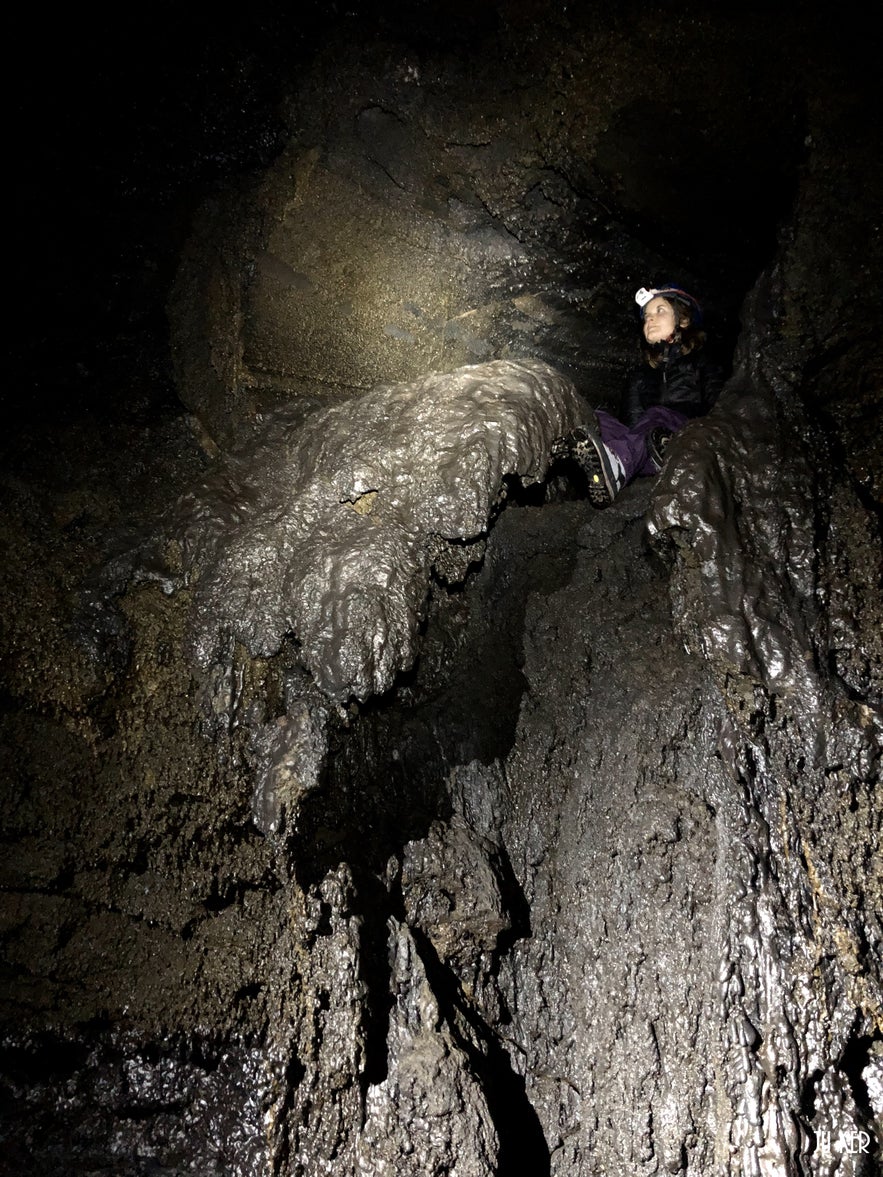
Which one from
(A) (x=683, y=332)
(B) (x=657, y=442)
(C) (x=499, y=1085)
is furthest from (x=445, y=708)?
(A) (x=683, y=332)

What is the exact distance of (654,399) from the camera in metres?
3.62

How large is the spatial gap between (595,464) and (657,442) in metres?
0.33

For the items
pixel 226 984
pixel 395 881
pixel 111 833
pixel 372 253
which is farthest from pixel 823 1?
pixel 226 984

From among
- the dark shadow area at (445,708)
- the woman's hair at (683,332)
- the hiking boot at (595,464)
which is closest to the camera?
the dark shadow area at (445,708)

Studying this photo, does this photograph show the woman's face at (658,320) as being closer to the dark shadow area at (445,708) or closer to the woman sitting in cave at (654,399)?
the woman sitting in cave at (654,399)

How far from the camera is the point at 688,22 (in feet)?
7.72

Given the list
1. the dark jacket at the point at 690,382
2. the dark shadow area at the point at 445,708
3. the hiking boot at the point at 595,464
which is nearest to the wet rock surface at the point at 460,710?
the dark shadow area at the point at 445,708

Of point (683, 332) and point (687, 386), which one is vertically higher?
point (683, 332)

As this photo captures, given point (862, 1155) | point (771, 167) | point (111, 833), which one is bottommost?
point (862, 1155)

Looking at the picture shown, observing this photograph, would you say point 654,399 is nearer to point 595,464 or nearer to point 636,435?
point 636,435

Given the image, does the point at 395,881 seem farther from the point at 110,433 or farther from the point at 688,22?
the point at 688,22

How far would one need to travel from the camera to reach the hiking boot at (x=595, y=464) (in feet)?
9.62

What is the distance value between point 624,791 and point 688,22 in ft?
7.96

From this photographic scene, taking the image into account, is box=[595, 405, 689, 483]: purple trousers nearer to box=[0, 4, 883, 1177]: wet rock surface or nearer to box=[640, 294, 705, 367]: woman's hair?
box=[0, 4, 883, 1177]: wet rock surface
